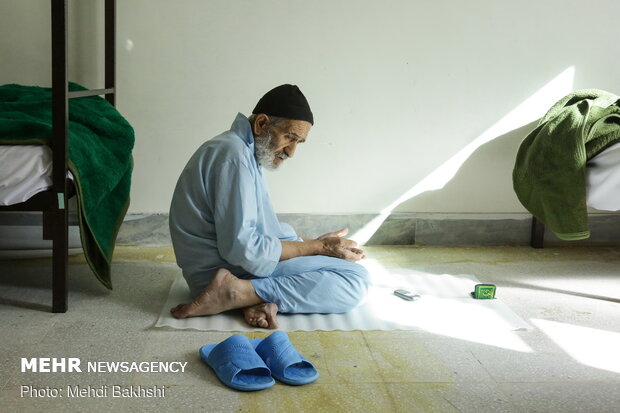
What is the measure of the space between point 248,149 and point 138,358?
32.0 inches

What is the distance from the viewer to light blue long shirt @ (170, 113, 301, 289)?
99.4 inches

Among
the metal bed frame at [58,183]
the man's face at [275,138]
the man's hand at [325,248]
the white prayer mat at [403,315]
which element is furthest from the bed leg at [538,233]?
the metal bed frame at [58,183]

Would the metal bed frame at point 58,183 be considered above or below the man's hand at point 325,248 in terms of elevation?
above

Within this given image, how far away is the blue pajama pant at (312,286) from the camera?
2625 millimetres

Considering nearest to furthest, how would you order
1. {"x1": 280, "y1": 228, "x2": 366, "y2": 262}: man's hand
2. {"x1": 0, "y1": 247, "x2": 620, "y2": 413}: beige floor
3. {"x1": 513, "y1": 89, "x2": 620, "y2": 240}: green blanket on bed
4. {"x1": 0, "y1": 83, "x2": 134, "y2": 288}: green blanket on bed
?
{"x1": 0, "y1": 247, "x2": 620, "y2": 413}: beige floor → {"x1": 0, "y1": 83, "x2": 134, "y2": 288}: green blanket on bed → {"x1": 280, "y1": 228, "x2": 366, "y2": 262}: man's hand → {"x1": 513, "y1": 89, "x2": 620, "y2": 240}: green blanket on bed

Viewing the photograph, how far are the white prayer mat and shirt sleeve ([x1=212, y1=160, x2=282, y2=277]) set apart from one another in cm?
22

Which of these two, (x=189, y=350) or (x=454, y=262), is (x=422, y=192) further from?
(x=189, y=350)

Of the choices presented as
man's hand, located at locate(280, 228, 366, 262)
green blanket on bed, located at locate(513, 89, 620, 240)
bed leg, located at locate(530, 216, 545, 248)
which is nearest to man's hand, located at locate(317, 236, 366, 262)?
man's hand, located at locate(280, 228, 366, 262)

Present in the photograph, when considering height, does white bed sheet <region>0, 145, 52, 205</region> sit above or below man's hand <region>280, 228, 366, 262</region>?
above

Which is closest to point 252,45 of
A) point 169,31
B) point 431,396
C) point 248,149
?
point 169,31

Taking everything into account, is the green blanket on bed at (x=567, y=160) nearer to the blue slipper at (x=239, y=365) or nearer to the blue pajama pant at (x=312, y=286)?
the blue pajama pant at (x=312, y=286)

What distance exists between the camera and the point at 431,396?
6.70 feet

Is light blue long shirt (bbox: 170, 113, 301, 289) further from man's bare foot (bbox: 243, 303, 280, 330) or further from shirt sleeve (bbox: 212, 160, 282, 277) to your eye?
man's bare foot (bbox: 243, 303, 280, 330)

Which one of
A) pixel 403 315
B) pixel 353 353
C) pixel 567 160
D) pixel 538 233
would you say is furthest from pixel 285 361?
pixel 538 233
